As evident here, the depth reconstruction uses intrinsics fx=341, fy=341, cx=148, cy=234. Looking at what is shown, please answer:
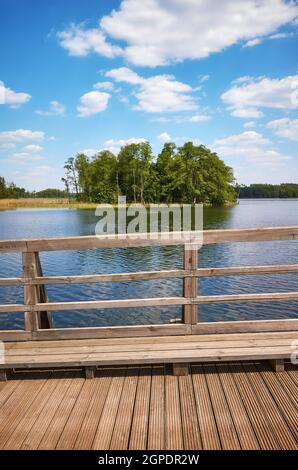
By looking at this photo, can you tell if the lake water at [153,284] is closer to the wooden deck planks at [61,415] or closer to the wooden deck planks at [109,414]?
the wooden deck planks at [109,414]

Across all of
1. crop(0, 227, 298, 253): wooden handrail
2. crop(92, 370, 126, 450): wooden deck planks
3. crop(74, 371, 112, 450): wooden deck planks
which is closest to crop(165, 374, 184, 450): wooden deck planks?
crop(92, 370, 126, 450): wooden deck planks

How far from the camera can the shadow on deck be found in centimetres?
279

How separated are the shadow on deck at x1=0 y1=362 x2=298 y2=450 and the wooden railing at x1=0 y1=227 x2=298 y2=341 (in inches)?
19.9

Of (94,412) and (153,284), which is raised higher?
(94,412)

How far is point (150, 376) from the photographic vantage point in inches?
150

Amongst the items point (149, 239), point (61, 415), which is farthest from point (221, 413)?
point (149, 239)

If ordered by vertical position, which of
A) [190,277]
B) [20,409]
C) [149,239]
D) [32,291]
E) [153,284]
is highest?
[149,239]

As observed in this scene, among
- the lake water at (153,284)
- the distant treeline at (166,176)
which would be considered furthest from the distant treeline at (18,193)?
the lake water at (153,284)

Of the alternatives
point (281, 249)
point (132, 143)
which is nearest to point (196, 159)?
point (132, 143)

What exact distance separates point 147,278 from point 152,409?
4.84 feet

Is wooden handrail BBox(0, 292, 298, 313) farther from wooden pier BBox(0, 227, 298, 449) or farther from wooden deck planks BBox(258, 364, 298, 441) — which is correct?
wooden deck planks BBox(258, 364, 298, 441)

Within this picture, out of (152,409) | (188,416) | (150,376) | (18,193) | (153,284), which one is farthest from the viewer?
(18,193)

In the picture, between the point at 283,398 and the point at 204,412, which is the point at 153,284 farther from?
the point at 204,412

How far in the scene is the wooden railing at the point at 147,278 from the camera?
13.7ft
